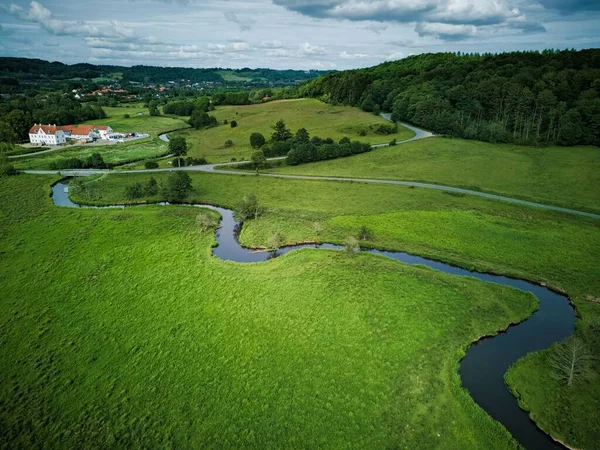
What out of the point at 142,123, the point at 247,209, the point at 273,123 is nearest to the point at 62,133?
the point at 142,123

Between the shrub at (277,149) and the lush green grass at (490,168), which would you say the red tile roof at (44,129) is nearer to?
the shrub at (277,149)

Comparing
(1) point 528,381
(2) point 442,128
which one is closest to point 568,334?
(1) point 528,381

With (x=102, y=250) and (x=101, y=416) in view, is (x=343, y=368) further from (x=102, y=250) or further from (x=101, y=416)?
(x=102, y=250)

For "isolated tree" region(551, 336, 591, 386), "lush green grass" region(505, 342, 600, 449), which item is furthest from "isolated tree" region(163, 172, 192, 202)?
"isolated tree" region(551, 336, 591, 386)

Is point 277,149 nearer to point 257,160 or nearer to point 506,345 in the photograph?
point 257,160

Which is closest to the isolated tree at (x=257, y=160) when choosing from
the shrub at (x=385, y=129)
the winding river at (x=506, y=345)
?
the winding river at (x=506, y=345)

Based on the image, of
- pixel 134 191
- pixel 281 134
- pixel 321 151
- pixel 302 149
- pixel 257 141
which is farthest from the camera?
pixel 281 134

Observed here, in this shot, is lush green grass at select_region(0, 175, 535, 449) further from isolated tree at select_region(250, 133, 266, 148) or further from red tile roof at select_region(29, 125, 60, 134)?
red tile roof at select_region(29, 125, 60, 134)
